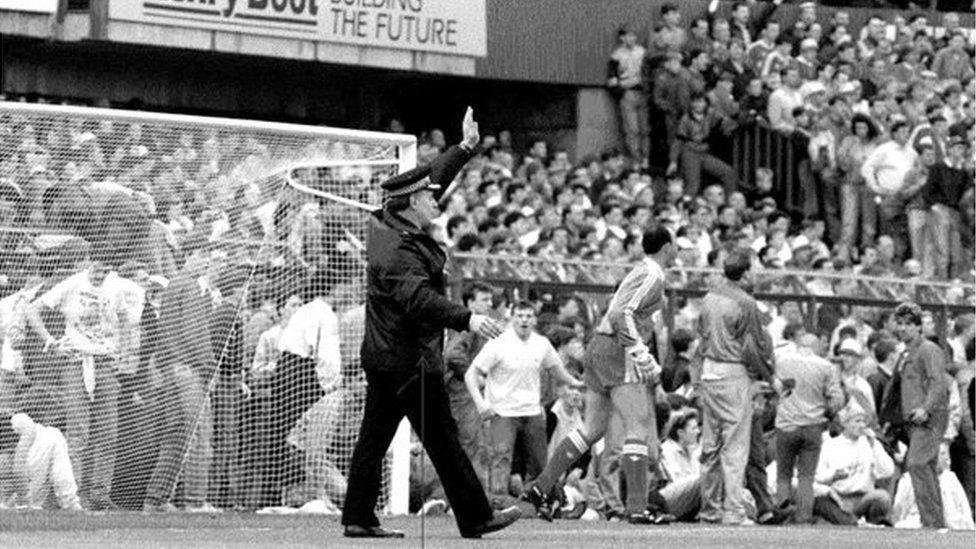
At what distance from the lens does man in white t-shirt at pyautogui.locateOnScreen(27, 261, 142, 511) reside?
63.2 feet

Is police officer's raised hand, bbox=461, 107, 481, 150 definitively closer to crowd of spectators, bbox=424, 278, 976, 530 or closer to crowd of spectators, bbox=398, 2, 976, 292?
crowd of spectators, bbox=424, 278, 976, 530

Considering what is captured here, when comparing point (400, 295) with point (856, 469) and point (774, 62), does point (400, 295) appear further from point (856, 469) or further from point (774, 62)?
point (774, 62)

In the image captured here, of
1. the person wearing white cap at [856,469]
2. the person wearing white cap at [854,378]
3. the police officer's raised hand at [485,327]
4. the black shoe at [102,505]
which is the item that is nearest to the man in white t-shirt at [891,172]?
the person wearing white cap at [854,378]

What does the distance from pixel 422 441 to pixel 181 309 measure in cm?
419

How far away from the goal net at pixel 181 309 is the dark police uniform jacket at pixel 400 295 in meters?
3.68

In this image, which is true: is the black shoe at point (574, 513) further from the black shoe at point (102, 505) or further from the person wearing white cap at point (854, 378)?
the person wearing white cap at point (854, 378)

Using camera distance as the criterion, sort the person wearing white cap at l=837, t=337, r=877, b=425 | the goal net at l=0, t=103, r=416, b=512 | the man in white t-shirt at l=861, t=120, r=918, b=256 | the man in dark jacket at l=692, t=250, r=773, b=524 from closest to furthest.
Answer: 1. the goal net at l=0, t=103, r=416, b=512
2. the man in dark jacket at l=692, t=250, r=773, b=524
3. the person wearing white cap at l=837, t=337, r=877, b=425
4. the man in white t-shirt at l=861, t=120, r=918, b=256

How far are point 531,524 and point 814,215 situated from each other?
46.0ft

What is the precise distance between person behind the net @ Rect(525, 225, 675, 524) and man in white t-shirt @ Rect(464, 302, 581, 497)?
1.38 m

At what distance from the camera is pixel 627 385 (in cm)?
1938

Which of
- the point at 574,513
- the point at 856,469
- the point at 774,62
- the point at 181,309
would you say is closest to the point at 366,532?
the point at 181,309

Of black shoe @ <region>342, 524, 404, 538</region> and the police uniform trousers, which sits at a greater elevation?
the police uniform trousers

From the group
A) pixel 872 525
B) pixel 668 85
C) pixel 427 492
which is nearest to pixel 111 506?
pixel 427 492

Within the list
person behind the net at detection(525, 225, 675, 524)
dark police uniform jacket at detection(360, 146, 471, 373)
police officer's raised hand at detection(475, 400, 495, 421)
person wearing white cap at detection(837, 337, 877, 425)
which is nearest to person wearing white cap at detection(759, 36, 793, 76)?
person wearing white cap at detection(837, 337, 877, 425)
